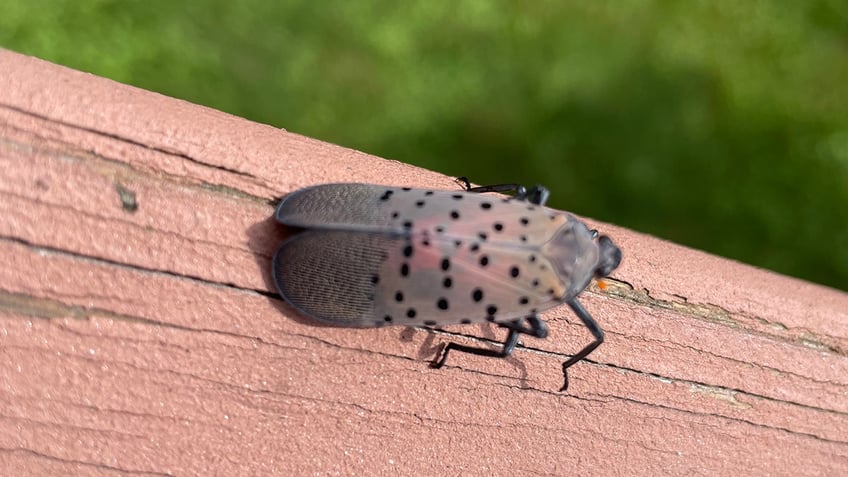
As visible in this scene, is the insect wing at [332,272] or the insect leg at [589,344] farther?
the insect leg at [589,344]

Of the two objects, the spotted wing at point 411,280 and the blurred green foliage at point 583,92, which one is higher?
the blurred green foliage at point 583,92

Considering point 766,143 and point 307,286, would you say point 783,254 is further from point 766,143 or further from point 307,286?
point 307,286

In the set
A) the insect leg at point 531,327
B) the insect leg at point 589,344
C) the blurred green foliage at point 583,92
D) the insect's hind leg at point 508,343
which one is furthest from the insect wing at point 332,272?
the blurred green foliage at point 583,92

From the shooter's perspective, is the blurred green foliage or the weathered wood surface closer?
the weathered wood surface

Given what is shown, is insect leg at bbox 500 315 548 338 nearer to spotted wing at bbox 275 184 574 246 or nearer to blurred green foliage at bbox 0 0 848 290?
spotted wing at bbox 275 184 574 246

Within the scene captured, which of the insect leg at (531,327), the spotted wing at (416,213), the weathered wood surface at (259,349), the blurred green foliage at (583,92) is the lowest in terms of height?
the weathered wood surface at (259,349)

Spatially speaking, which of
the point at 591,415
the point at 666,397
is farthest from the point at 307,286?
the point at 666,397

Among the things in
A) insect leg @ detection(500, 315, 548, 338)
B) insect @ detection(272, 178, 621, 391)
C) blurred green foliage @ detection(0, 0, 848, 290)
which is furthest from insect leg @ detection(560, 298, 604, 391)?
blurred green foliage @ detection(0, 0, 848, 290)

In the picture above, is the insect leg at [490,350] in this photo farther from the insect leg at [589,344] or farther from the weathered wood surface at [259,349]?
the insect leg at [589,344]

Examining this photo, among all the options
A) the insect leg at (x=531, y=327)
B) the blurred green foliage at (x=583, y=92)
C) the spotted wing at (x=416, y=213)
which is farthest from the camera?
the blurred green foliage at (x=583, y=92)
